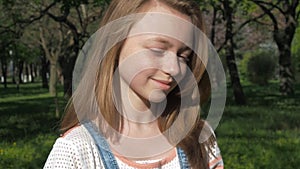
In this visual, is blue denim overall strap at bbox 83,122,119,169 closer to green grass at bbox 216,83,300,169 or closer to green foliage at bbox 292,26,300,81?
green grass at bbox 216,83,300,169

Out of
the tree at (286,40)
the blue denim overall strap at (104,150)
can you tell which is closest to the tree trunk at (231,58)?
the tree at (286,40)

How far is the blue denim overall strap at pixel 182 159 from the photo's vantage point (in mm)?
1812

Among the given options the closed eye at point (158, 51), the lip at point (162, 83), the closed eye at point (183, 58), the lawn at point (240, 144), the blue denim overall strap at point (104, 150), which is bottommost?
the lawn at point (240, 144)

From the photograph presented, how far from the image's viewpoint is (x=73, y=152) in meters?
1.63

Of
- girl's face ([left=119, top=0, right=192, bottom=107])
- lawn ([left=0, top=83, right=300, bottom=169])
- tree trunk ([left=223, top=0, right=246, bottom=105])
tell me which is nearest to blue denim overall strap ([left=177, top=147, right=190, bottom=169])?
girl's face ([left=119, top=0, right=192, bottom=107])

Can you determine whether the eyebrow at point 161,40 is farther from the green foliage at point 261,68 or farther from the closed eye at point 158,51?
the green foliage at point 261,68

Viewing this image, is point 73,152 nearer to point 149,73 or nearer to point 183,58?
point 149,73

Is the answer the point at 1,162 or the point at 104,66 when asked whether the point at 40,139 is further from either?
the point at 104,66

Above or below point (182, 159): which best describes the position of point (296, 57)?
below

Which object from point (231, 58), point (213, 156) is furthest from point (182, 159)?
point (231, 58)

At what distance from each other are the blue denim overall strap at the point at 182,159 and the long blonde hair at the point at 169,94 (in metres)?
0.01

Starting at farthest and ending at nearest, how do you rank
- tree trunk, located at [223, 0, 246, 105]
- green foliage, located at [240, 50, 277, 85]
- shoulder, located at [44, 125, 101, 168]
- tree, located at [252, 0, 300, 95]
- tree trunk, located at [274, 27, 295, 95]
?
green foliage, located at [240, 50, 277, 85], tree trunk, located at [274, 27, 295, 95], tree, located at [252, 0, 300, 95], tree trunk, located at [223, 0, 246, 105], shoulder, located at [44, 125, 101, 168]

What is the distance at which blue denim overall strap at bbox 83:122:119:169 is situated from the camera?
1679 mm

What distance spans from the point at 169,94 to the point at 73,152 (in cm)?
39
